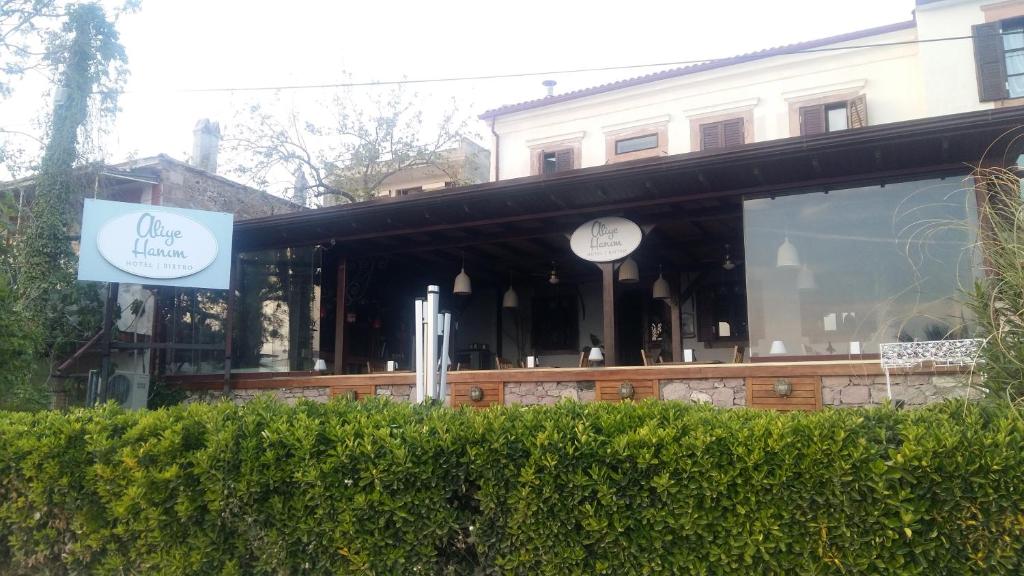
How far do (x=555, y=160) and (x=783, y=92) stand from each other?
5620 millimetres

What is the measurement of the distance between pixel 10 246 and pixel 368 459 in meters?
10.6

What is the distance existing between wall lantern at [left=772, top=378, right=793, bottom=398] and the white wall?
31.5ft

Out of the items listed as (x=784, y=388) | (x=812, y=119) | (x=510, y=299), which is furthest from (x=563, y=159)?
(x=784, y=388)

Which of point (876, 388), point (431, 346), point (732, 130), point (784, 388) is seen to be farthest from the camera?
point (732, 130)

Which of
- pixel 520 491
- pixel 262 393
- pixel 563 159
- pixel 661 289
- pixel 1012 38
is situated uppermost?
pixel 1012 38

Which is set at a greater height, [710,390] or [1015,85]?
[1015,85]

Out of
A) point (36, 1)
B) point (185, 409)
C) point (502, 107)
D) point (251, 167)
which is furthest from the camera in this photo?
point (251, 167)

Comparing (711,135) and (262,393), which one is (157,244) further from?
(711,135)

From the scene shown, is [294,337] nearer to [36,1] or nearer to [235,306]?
[235,306]

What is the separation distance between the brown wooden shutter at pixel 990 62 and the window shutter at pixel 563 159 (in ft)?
28.9

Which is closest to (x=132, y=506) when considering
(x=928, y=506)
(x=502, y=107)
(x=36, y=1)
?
(x=928, y=506)

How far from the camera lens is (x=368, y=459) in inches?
162

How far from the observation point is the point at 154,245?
35.1ft

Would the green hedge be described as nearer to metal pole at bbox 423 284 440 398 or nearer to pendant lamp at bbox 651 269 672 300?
metal pole at bbox 423 284 440 398
